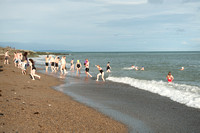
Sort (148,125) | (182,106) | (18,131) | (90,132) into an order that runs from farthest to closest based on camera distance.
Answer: (182,106) → (148,125) → (90,132) → (18,131)

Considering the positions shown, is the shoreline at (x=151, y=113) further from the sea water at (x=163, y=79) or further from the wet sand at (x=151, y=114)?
the sea water at (x=163, y=79)

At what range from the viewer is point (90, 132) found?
540cm

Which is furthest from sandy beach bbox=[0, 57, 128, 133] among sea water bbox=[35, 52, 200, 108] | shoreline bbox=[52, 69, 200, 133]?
sea water bbox=[35, 52, 200, 108]

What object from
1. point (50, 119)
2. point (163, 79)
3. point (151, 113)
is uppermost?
point (50, 119)

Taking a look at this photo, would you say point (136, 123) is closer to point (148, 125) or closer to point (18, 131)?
point (148, 125)

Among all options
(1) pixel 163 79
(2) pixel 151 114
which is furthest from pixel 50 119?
(1) pixel 163 79

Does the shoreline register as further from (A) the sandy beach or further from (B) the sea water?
(B) the sea water

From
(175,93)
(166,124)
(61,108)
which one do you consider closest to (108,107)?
(61,108)

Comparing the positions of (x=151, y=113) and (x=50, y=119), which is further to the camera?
(x=151, y=113)

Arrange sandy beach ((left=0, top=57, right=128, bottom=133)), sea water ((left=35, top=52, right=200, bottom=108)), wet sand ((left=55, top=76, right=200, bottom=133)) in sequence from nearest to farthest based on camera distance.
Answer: sandy beach ((left=0, top=57, right=128, bottom=133)) → wet sand ((left=55, top=76, right=200, bottom=133)) → sea water ((left=35, top=52, right=200, bottom=108))

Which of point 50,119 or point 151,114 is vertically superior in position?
point 50,119

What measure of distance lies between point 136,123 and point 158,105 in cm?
279

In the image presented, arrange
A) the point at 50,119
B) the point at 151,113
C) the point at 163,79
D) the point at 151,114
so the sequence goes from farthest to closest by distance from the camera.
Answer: the point at 163,79 < the point at 151,113 < the point at 151,114 < the point at 50,119

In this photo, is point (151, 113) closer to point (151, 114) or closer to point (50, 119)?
point (151, 114)
